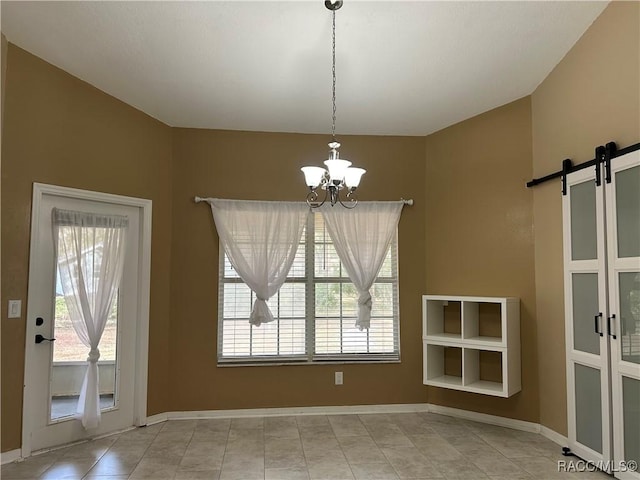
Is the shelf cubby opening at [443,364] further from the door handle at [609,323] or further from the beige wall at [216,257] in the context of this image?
the door handle at [609,323]

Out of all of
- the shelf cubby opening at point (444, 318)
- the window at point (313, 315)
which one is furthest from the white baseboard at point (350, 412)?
the shelf cubby opening at point (444, 318)

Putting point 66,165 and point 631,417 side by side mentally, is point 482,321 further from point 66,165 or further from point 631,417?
point 66,165

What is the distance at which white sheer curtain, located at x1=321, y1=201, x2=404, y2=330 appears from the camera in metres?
4.71

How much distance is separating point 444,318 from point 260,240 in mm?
1976

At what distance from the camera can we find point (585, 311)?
3.49 meters

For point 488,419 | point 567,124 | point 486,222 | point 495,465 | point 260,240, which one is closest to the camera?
point 495,465

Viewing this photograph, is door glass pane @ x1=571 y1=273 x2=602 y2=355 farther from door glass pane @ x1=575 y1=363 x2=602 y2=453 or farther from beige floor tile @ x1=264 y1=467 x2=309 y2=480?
beige floor tile @ x1=264 y1=467 x2=309 y2=480

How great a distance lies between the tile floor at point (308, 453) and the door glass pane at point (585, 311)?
33.9 inches

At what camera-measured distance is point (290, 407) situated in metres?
4.68

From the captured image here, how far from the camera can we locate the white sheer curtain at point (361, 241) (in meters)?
4.71

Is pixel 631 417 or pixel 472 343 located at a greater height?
pixel 472 343

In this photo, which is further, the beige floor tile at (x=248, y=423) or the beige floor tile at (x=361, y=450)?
the beige floor tile at (x=248, y=423)

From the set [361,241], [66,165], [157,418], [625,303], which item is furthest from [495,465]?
[66,165]

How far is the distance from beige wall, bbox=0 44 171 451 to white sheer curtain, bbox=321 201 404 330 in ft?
5.40
